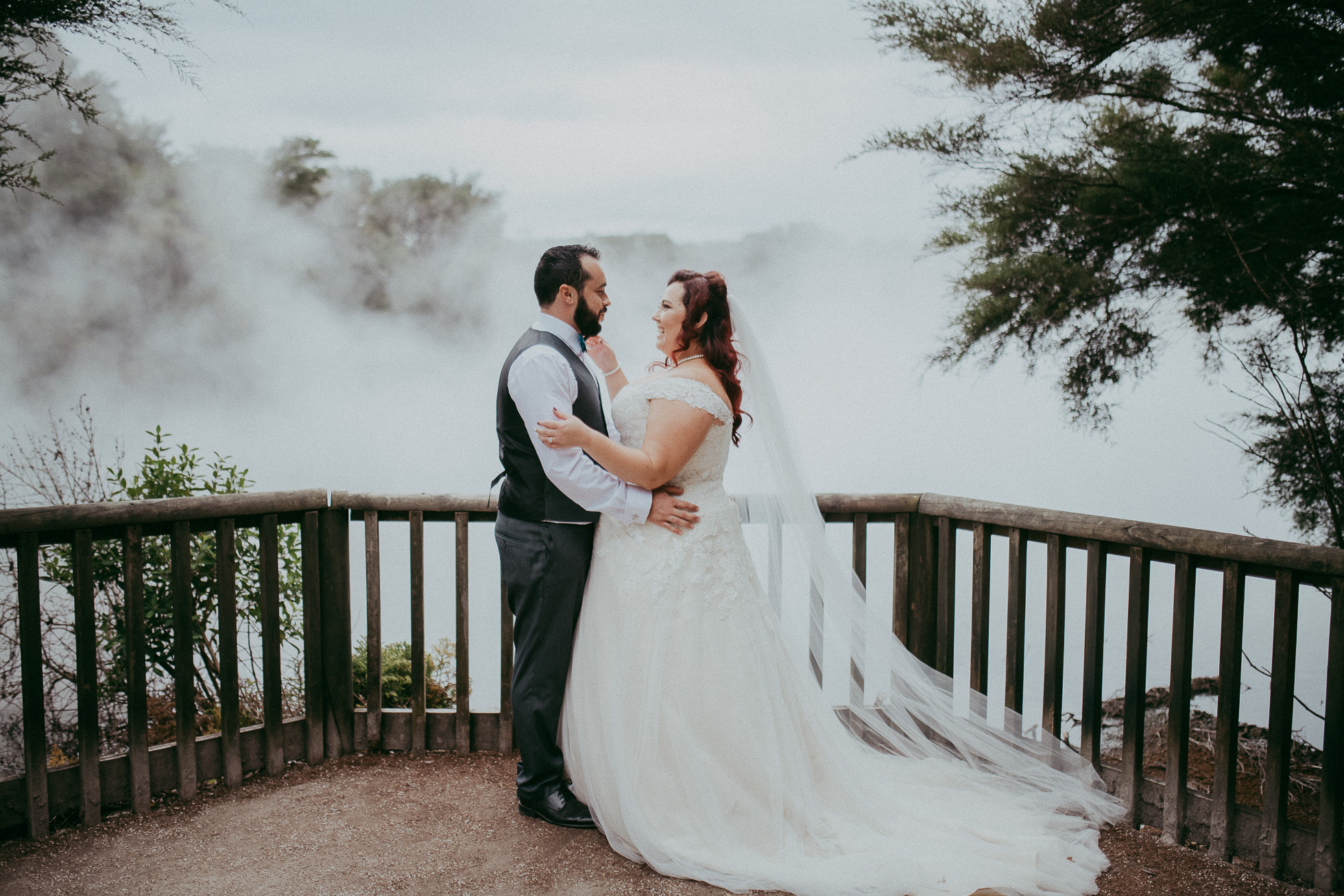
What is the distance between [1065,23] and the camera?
298cm

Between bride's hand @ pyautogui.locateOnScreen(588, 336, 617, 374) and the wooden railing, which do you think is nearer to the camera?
the wooden railing

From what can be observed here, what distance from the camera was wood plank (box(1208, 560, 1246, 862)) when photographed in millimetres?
2188

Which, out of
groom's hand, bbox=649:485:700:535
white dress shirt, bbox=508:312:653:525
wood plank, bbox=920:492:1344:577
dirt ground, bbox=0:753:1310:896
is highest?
white dress shirt, bbox=508:312:653:525

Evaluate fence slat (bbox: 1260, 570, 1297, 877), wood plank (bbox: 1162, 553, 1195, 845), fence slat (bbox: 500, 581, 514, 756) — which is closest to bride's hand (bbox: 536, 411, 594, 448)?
fence slat (bbox: 500, 581, 514, 756)

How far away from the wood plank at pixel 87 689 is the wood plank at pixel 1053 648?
9.88 ft

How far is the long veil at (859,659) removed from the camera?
2.52 meters

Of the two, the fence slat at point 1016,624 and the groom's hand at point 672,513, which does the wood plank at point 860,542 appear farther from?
the groom's hand at point 672,513

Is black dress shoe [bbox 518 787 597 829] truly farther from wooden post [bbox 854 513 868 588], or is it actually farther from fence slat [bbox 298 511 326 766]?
wooden post [bbox 854 513 868 588]

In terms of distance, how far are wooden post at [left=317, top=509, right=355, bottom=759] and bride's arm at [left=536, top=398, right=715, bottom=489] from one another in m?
1.21

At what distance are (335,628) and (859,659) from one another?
1878 mm

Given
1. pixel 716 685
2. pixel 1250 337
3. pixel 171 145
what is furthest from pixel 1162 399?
pixel 171 145

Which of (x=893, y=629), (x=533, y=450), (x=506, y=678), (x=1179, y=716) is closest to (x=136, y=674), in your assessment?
(x=506, y=678)

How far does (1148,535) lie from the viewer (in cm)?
233

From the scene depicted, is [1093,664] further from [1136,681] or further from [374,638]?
[374,638]
